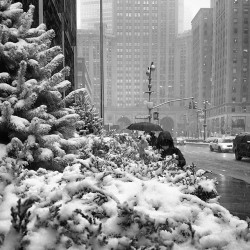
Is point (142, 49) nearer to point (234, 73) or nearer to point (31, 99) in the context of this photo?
point (234, 73)

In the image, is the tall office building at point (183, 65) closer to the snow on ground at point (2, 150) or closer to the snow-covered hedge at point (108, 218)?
the snow on ground at point (2, 150)

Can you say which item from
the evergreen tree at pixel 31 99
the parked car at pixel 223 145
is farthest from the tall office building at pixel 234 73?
the evergreen tree at pixel 31 99

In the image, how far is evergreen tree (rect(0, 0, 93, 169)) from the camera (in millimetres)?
4662

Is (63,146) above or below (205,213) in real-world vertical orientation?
above

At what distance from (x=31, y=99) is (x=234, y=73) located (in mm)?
102682

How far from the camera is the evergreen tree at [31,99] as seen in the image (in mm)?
4662

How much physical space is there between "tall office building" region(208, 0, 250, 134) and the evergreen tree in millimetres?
89863

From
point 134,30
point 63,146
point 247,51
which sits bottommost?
point 63,146

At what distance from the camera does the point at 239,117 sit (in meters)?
94.4

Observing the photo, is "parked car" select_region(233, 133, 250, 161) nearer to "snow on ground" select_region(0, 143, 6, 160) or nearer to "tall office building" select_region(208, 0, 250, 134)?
"snow on ground" select_region(0, 143, 6, 160)

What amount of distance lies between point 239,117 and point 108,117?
82.9m

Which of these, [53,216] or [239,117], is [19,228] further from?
[239,117]

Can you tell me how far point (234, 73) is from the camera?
99.6 metres

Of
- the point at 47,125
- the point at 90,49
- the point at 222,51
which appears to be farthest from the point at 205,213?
the point at 90,49
